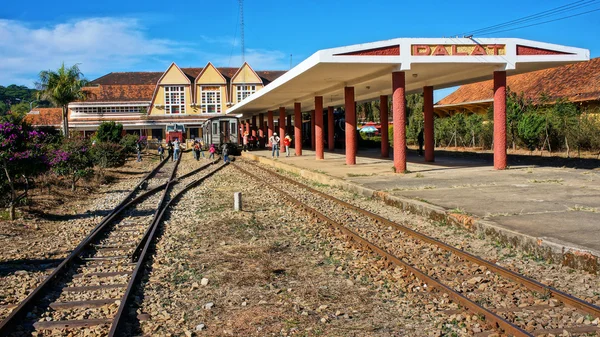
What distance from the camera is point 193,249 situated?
9.20m

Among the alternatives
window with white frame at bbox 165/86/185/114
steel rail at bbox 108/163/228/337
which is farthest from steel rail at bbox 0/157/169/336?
window with white frame at bbox 165/86/185/114

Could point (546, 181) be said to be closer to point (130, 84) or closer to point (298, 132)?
point (298, 132)

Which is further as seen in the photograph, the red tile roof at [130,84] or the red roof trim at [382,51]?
the red tile roof at [130,84]

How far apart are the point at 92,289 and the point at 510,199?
9.15 metres

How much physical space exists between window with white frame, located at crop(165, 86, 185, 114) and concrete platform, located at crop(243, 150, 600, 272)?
53.1m

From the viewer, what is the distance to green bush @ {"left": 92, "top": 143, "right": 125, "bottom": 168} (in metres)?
28.3

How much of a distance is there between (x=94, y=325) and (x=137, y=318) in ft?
1.40

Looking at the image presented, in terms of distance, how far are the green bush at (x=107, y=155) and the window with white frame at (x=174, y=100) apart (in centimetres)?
4004

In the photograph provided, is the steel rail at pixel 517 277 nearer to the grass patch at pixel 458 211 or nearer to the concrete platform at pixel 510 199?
the concrete platform at pixel 510 199

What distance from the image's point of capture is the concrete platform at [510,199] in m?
7.89

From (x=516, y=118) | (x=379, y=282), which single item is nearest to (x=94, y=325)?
(x=379, y=282)

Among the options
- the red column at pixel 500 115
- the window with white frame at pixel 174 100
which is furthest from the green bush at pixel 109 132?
the red column at pixel 500 115

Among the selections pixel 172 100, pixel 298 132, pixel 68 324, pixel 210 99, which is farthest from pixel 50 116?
pixel 68 324

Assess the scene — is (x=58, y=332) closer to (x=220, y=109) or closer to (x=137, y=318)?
(x=137, y=318)
